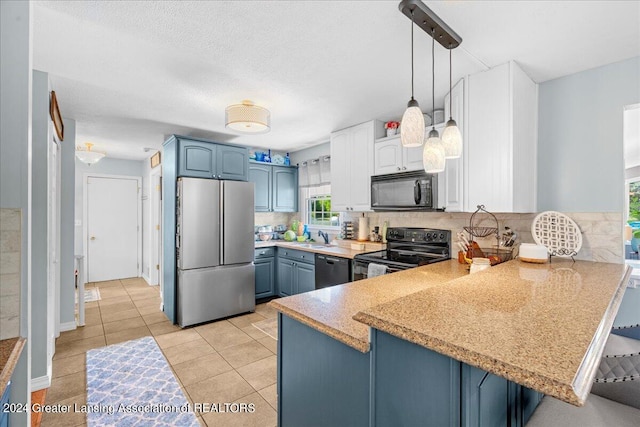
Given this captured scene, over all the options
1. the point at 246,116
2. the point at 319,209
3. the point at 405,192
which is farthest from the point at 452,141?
the point at 319,209

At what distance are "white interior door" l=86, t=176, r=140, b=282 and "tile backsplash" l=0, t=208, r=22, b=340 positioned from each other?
4.99 m

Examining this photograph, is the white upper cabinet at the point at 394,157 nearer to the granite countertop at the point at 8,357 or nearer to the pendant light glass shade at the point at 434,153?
the pendant light glass shade at the point at 434,153

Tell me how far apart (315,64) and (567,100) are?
6.35 feet

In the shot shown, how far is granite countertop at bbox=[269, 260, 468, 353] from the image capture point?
1150 mm

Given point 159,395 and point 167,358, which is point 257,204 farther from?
point 159,395

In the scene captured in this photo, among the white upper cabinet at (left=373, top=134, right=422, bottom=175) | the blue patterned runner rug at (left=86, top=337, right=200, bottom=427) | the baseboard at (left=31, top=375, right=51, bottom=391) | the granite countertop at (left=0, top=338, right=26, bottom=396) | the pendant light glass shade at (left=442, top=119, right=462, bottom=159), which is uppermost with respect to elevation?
the white upper cabinet at (left=373, top=134, right=422, bottom=175)

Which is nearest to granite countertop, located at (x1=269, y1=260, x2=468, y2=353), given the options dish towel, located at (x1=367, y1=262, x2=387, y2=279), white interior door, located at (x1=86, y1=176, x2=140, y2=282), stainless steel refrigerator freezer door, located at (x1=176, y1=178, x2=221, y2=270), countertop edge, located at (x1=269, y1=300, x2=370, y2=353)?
countertop edge, located at (x1=269, y1=300, x2=370, y2=353)

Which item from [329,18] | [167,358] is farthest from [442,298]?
[167,358]

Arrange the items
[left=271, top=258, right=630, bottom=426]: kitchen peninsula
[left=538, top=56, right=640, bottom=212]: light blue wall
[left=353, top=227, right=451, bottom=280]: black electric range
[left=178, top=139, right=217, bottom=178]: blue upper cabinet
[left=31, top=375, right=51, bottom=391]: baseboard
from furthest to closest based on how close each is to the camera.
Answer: [left=178, top=139, right=217, bottom=178]: blue upper cabinet, [left=353, top=227, right=451, bottom=280]: black electric range, [left=31, top=375, right=51, bottom=391]: baseboard, [left=538, top=56, right=640, bottom=212]: light blue wall, [left=271, top=258, right=630, bottom=426]: kitchen peninsula

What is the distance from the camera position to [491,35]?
178cm

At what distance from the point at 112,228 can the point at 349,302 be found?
581 cm

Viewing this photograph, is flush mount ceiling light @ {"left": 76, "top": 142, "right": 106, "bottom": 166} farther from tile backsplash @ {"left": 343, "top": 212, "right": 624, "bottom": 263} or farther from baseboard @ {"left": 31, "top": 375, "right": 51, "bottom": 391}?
tile backsplash @ {"left": 343, "top": 212, "right": 624, "bottom": 263}

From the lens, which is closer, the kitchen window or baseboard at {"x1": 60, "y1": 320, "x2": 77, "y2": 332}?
baseboard at {"x1": 60, "y1": 320, "x2": 77, "y2": 332}

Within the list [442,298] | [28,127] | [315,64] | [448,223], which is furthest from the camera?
[448,223]
